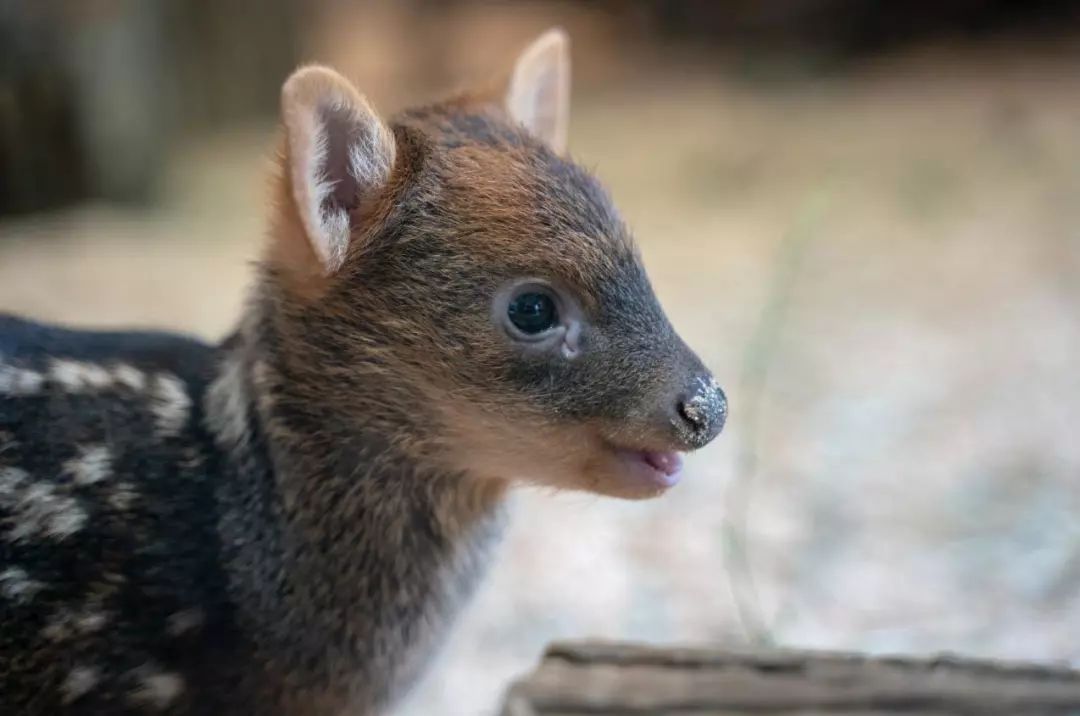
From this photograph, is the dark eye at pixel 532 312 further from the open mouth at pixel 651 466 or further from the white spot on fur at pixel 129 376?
the white spot on fur at pixel 129 376

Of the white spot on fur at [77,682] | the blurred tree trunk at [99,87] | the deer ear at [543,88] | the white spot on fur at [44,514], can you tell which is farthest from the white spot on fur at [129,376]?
the blurred tree trunk at [99,87]

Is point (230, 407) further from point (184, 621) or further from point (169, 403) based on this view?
point (184, 621)

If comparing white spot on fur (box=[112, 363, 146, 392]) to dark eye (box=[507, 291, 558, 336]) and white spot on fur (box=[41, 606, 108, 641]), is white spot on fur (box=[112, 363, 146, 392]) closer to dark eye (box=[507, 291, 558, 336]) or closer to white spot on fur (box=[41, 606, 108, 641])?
white spot on fur (box=[41, 606, 108, 641])

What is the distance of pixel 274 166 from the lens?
6.04ft

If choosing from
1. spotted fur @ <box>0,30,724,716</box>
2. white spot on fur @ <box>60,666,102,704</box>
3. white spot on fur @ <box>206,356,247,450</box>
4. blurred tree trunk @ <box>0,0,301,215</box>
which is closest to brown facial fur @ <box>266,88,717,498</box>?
spotted fur @ <box>0,30,724,716</box>

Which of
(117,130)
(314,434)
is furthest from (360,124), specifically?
(117,130)

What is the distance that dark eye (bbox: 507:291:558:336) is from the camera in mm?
1734

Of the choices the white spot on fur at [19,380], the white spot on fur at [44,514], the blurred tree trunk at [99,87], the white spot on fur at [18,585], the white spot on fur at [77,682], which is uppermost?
the blurred tree trunk at [99,87]

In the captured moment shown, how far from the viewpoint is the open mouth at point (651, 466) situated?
1780mm

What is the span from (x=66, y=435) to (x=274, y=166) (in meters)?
0.54

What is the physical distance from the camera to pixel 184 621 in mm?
1798

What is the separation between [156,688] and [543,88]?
1244mm

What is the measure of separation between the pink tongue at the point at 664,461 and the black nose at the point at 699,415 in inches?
3.0

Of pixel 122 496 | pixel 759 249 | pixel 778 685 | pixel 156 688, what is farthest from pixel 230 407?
pixel 759 249
